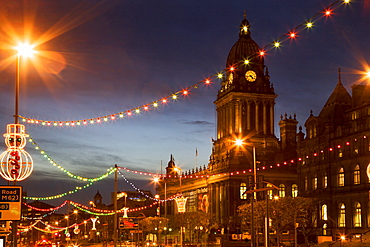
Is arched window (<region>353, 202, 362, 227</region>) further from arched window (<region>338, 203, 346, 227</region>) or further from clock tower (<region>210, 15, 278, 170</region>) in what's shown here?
clock tower (<region>210, 15, 278, 170</region>)

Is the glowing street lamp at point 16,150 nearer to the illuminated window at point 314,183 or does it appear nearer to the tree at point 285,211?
the tree at point 285,211

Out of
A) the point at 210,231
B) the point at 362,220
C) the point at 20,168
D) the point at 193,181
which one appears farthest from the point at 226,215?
the point at 20,168

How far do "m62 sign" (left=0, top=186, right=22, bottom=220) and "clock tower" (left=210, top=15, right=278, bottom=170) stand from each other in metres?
92.7

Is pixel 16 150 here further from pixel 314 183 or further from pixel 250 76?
pixel 250 76

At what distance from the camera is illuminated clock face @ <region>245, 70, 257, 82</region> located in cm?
12681

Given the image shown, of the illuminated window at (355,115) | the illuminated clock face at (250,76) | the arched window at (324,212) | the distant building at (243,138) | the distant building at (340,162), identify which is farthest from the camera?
the illuminated clock face at (250,76)

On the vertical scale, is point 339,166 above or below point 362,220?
above

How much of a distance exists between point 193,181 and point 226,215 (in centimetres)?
2434

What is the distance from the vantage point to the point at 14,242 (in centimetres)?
2755

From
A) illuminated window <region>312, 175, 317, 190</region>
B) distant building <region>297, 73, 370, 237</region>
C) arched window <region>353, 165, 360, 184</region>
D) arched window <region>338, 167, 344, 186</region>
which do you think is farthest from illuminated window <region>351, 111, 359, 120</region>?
illuminated window <region>312, 175, 317, 190</region>

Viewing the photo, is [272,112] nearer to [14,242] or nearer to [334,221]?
[334,221]

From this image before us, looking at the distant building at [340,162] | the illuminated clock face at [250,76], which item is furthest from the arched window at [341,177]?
the illuminated clock face at [250,76]

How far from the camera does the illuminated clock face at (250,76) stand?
127m

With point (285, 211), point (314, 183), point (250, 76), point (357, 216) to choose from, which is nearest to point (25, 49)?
point (285, 211)
